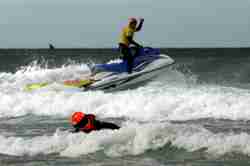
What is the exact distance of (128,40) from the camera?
16.2 meters

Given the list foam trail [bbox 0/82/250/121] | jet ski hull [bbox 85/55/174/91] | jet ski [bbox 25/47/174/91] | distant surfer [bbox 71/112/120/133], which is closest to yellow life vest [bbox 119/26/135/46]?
jet ski [bbox 25/47/174/91]

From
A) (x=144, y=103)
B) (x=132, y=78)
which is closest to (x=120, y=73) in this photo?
(x=132, y=78)

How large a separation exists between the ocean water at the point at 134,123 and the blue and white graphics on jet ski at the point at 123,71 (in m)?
0.34

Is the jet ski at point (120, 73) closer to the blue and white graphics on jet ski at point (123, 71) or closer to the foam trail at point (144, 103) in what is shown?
the blue and white graphics on jet ski at point (123, 71)

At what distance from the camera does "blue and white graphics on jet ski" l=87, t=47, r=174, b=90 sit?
17141 millimetres

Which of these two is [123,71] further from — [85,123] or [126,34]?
[85,123]

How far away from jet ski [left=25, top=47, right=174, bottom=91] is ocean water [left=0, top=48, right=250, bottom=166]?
31cm

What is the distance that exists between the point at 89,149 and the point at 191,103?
6.34 metres

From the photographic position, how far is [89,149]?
9.27m

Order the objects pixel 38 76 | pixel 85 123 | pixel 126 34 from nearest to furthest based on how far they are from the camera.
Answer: pixel 85 123 → pixel 126 34 → pixel 38 76

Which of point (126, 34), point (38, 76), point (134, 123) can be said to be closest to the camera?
point (134, 123)

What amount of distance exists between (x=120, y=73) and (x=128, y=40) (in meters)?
1.36

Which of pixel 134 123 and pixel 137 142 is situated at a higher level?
pixel 134 123

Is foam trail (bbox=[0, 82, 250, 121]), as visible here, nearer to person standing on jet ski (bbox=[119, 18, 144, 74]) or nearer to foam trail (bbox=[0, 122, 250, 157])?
person standing on jet ski (bbox=[119, 18, 144, 74])
